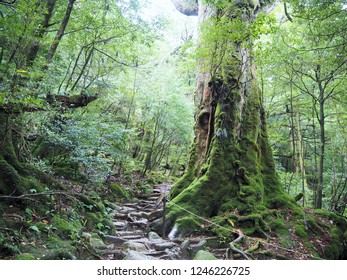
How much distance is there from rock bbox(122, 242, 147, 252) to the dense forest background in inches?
23.0

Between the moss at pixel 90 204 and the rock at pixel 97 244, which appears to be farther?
the moss at pixel 90 204

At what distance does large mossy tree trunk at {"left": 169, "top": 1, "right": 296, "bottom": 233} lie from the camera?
21.5 feet

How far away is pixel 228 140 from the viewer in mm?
7309

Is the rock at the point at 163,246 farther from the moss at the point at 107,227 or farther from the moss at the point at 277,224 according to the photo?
the moss at the point at 277,224

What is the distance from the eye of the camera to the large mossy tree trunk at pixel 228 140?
6.56 metres

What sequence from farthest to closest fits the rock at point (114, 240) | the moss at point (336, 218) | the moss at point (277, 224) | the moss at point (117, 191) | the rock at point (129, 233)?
the moss at point (117, 191), the moss at point (336, 218), the rock at point (129, 233), the moss at point (277, 224), the rock at point (114, 240)

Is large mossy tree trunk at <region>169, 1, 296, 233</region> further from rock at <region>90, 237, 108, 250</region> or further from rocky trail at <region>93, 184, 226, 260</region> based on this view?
rock at <region>90, 237, 108, 250</region>

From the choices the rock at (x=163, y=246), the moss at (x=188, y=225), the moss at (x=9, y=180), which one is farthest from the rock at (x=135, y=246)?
the moss at (x=9, y=180)

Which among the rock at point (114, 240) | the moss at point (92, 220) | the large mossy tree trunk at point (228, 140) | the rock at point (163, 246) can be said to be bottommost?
the rock at point (114, 240)

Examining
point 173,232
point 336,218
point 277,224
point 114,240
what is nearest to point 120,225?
point 114,240

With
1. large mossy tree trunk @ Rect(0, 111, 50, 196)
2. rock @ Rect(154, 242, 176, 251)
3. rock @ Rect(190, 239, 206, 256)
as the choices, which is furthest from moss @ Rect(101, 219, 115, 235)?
rock @ Rect(190, 239, 206, 256)

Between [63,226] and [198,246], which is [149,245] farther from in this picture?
[63,226]

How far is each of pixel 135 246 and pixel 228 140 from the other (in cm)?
375

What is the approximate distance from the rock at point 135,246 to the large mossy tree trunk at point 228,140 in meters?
1.32
